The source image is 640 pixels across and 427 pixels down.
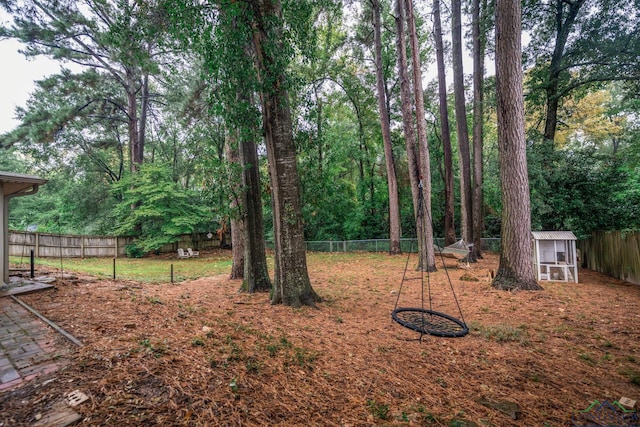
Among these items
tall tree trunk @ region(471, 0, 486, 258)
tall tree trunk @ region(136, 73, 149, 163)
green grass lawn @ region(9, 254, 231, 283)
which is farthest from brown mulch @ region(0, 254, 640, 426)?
tall tree trunk @ region(136, 73, 149, 163)

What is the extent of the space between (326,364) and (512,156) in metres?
5.73

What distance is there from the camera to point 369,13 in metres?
13.0

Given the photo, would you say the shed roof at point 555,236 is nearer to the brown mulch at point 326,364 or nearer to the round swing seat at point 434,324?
the brown mulch at point 326,364

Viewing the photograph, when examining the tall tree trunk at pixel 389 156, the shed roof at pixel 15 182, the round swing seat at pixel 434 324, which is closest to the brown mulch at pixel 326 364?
the round swing seat at pixel 434 324

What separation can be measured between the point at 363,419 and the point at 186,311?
3.16m

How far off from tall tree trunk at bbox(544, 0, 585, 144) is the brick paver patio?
12.2m

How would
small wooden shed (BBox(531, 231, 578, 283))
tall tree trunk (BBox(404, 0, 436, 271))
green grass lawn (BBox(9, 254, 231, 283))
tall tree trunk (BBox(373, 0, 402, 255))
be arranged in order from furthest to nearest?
tall tree trunk (BBox(373, 0, 402, 255)), green grass lawn (BBox(9, 254, 231, 283)), tall tree trunk (BBox(404, 0, 436, 271)), small wooden shed (BBox(531, 231, 578, 283))

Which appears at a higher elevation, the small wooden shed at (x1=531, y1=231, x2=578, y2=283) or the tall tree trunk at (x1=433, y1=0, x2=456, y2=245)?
the tall tree trunk at (x1=433, y1=0, x2=456, y2=245)

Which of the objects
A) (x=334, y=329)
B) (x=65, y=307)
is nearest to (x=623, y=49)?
(x=334, y=329)

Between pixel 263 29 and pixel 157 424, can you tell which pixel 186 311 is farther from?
pixel 263 29

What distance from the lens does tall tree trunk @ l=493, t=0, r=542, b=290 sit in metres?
5.63

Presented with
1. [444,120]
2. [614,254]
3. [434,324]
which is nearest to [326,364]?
[434,324]

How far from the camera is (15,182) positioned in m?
5.25

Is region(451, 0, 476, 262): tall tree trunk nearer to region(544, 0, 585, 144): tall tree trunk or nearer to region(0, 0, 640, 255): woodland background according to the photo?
region(0, 0, 640, 255): woodland background
